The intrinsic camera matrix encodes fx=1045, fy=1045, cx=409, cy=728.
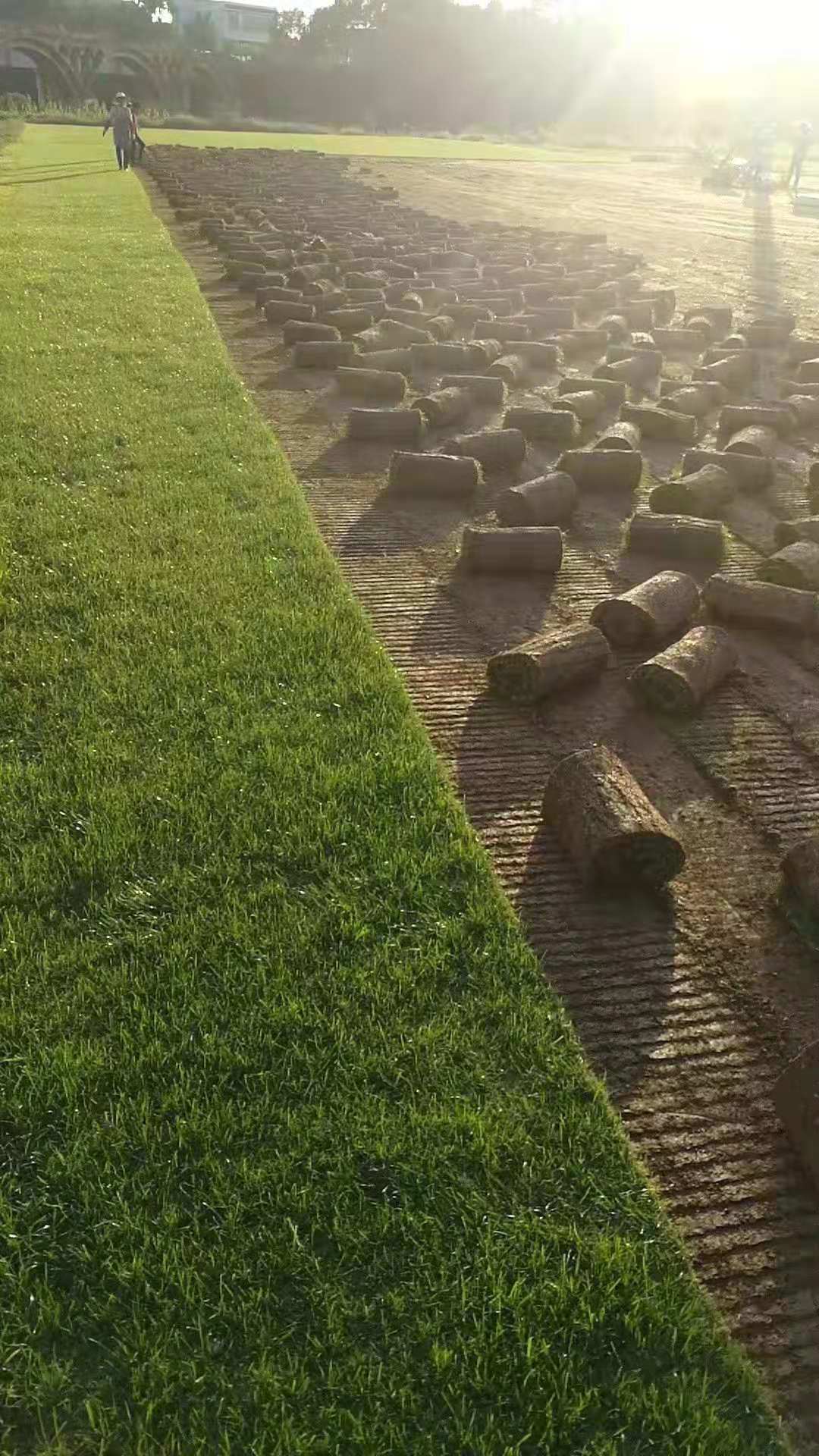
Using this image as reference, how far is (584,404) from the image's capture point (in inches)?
535

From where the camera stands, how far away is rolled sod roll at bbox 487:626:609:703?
687cm

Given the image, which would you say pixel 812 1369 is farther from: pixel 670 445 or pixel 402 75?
pixel 402 75

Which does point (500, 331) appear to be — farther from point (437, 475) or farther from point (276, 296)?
point (437, 475)

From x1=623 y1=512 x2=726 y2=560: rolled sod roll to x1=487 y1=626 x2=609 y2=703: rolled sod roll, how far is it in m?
2.84

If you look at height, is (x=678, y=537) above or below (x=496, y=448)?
below

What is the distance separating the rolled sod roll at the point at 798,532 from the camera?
9484 mm

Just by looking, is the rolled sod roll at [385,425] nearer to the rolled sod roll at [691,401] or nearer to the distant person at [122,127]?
the rolled sod roll at [691,401]

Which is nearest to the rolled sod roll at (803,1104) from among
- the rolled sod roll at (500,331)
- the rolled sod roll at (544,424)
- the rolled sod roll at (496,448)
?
the rolled sod roll at (496,448)

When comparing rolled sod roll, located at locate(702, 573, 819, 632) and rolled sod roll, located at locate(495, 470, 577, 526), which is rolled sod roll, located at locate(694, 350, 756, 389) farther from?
rolled sod roll, located at locate(702, 573, 819, 632)

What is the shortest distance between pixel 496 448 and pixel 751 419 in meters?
3.84

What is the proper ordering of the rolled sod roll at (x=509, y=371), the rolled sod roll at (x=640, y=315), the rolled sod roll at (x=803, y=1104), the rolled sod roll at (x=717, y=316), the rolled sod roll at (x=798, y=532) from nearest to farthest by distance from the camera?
the rolled sod roll at (x=803, y=1104), the rolled sod roll at (x=798, y=532), the rolled sod roll at (x=509, y=371), the rolled sod roll at (x=640, y=315), the rolled sod roll at (x=717, y=316)

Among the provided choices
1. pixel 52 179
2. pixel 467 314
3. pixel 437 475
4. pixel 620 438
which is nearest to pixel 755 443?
pixel 620 438

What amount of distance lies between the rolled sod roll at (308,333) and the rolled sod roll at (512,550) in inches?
350

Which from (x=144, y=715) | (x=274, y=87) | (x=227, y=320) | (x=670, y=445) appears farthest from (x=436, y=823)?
(x=274, y=87)
